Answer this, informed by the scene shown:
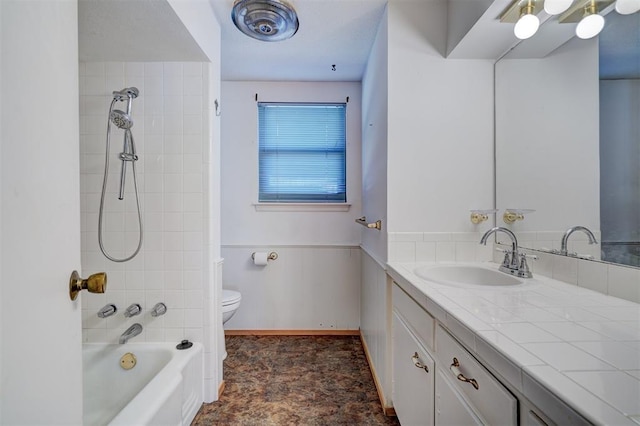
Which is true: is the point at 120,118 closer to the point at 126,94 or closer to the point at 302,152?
the point at 126,94

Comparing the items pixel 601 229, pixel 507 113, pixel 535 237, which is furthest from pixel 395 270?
pixel 507 113

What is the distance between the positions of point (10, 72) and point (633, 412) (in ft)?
3.64

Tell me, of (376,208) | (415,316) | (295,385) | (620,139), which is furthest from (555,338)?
(295,385)

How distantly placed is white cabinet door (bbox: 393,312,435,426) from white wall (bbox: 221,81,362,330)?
44.1 inches

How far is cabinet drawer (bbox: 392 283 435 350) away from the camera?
3.31 feet

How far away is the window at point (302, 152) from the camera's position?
8.34 feet

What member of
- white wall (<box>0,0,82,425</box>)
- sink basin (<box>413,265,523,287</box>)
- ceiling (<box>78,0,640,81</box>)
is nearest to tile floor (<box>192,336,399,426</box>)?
sink basin (<box>413,265,523,287</box>)

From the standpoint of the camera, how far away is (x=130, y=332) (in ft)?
5.07

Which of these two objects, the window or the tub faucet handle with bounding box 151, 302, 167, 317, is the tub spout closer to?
the tub faucet handle with bounding box 151, 302, 167, 317

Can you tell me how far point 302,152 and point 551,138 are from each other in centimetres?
177

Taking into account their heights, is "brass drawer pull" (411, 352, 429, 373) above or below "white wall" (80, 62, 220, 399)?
below

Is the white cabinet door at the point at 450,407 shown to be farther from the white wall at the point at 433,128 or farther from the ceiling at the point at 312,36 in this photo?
the ceiling at the point at 312,36

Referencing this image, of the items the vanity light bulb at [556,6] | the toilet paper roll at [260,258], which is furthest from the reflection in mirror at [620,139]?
the toilet paper roll at [260,258]

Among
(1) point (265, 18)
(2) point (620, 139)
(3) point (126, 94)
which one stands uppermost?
(1) point (265, 18)
